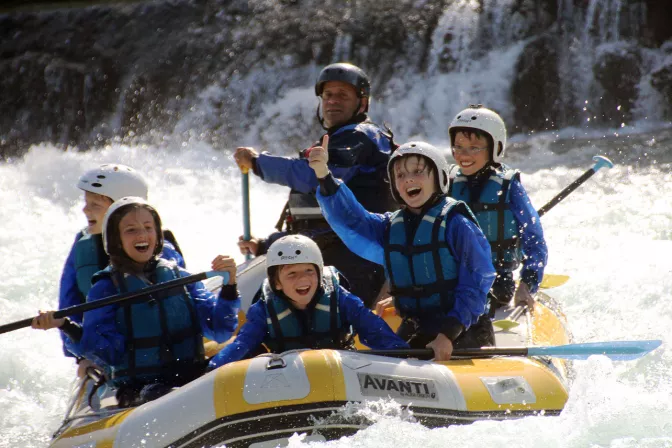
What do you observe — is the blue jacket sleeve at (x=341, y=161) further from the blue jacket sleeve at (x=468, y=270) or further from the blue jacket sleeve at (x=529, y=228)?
the blue jacket sleeve at (x=468, y=270)

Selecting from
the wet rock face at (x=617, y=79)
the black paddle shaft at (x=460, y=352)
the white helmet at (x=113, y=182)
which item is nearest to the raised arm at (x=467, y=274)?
the black paddle shaft at (x=460, y=352)

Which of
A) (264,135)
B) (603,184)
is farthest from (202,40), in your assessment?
(603,184)

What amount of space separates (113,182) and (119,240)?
678mm

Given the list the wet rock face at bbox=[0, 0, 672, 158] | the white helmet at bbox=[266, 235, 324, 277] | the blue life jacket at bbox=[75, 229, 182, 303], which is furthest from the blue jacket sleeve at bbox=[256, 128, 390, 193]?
the wet rock face at bbox=[0, 0, 672, 158]

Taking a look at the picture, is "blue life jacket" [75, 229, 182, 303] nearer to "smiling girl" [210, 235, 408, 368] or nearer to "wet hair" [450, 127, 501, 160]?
"smiling girl" [210, 235, 408, 368]

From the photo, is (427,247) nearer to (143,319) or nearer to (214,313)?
(214,313)

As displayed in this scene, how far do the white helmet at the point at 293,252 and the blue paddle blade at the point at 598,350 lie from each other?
3.58ft

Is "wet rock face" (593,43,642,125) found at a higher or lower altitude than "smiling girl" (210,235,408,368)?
higher

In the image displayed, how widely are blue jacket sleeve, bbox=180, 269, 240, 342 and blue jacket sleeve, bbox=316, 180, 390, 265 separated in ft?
2.01

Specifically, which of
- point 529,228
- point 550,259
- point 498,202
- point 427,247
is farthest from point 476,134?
point 550,259

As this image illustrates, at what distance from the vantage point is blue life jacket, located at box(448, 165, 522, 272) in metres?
5.50

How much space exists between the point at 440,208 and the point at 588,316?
10.3 feet

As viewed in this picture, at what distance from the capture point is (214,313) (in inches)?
177

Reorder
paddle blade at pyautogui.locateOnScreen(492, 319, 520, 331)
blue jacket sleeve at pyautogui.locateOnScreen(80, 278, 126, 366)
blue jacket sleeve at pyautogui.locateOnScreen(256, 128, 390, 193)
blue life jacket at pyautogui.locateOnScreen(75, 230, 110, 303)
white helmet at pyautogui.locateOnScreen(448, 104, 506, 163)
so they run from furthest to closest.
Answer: blue jacket sleeve at pyautogui.locateOnScreen(256, 128, 390, 193) < white helmet at pyautogui.locateOnScreen(448, 104, 506, 163) < paddle blade at pyautogui.locateOnScreen(492, 319, 520, 331) < blue life jacket at pyautogui.locateOnScreen(75, 230, 110, 303) < blue jacket sleeve at pyautogui.locateOnScreen(80, 278, 126, 366)
